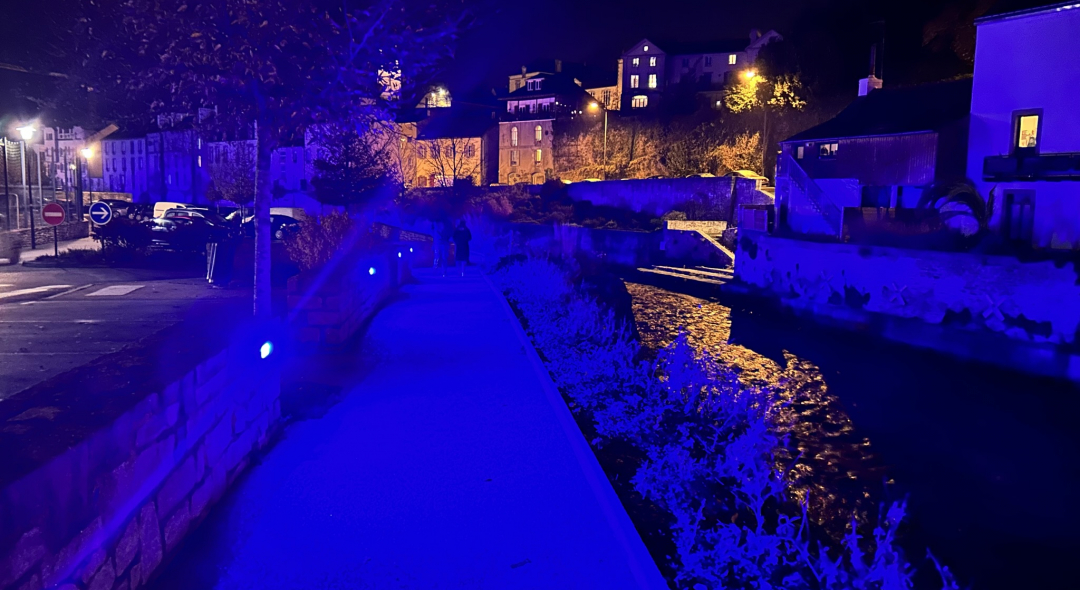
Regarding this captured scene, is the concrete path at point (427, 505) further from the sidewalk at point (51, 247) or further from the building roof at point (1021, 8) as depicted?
the building roof at point (1021, 8)

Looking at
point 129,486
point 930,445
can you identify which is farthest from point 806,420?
point 129,486

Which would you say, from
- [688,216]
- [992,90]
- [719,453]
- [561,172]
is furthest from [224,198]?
[719,453]

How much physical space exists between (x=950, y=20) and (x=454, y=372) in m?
46.7

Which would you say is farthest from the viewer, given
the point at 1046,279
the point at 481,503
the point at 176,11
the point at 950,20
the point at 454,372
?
the point at 950,20

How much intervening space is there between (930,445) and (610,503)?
31.7 feet

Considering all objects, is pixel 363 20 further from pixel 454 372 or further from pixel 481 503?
pixel 481 503

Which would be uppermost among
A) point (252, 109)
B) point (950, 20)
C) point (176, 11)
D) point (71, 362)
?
point (950, 20)

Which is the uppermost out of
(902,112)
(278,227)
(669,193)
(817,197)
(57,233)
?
(902,112)

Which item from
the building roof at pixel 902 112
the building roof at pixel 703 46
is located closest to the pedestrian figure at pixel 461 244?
the building roof at pixel 902 112

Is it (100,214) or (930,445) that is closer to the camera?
(930,445)

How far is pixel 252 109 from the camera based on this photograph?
8.95 m

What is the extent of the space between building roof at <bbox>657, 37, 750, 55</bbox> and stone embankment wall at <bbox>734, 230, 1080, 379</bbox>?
53287 mm

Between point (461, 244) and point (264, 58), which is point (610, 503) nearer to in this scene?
point (264, 58)

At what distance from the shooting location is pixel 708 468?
7.45 metres
